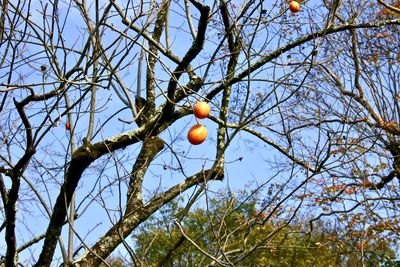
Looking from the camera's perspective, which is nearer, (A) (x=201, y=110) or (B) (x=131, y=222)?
(A) (x=201, y=110)

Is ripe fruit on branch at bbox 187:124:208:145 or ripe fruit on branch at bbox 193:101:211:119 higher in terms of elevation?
ripe fruit on branch at bbox 193:101:211:119

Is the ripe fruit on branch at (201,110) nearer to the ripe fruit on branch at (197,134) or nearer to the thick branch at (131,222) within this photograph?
the ripe fruit on branch at (197,134)

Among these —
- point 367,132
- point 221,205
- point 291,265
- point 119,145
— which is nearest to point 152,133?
point 119,145

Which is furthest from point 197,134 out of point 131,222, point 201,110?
point 131,222

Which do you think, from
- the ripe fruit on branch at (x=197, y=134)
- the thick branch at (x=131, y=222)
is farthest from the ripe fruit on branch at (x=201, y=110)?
the thick branch at (x=131, y=222)

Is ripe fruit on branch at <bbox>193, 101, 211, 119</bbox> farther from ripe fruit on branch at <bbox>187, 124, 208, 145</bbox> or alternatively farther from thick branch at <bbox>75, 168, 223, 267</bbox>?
thick branch at <bbox>75, 168, 223, 267</bbox>

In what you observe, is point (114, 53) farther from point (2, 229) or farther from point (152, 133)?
point (2, 229)

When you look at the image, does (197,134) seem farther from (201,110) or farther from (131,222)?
(131,222)

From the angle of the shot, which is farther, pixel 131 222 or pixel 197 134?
pixel 131 222

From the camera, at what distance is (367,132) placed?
22.9 feet

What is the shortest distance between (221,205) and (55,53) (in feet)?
21.1

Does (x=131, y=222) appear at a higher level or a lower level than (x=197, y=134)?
higher

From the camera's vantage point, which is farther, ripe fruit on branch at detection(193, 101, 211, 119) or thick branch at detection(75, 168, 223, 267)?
thick branch at detection(75, 168, 223, 267)

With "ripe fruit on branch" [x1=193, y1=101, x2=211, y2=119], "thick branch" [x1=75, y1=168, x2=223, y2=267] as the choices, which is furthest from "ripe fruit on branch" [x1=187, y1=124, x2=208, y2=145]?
"thick branch" [x1=75, y1=168, x2=223, y2=267]
